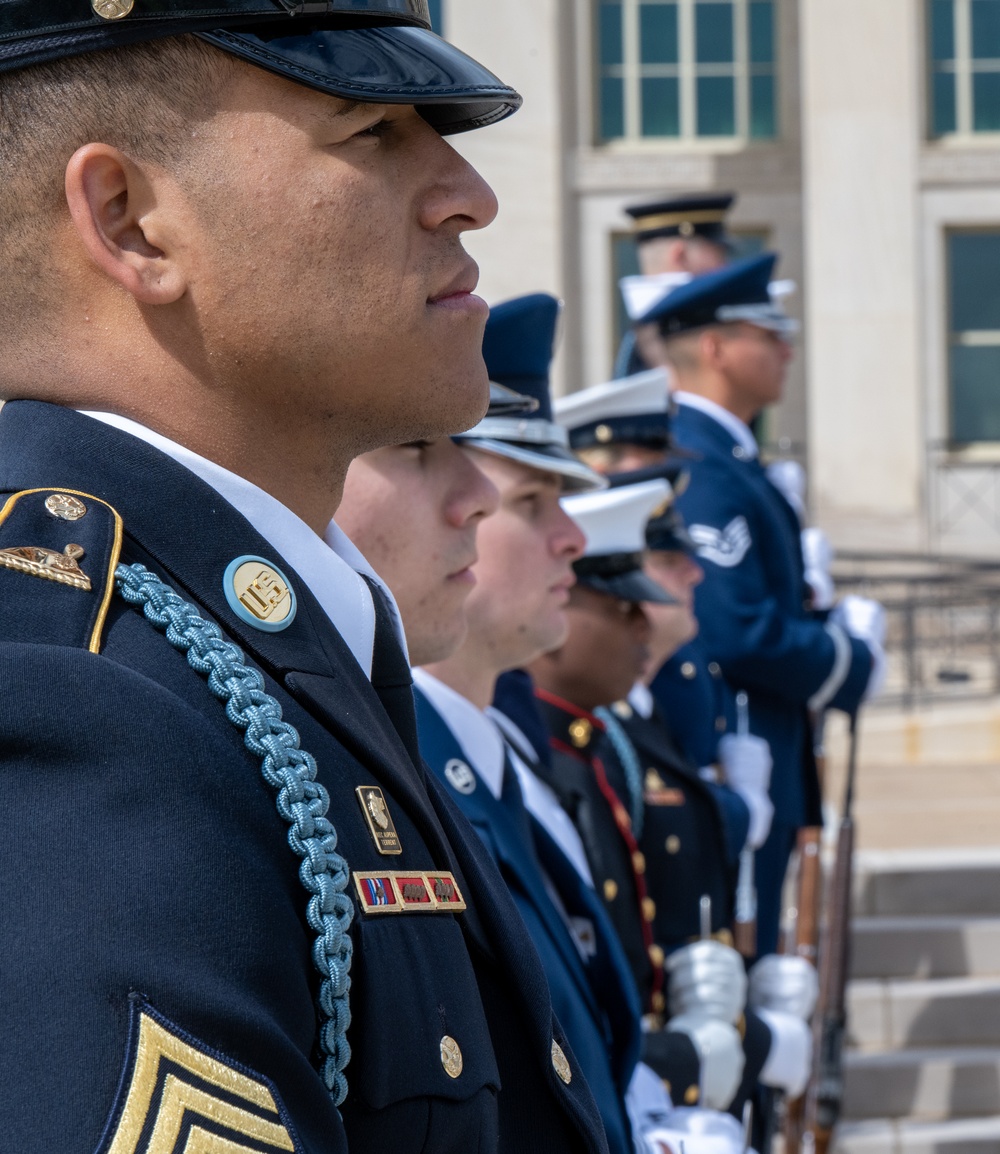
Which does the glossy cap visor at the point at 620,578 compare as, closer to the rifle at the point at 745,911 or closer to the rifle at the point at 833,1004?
the rifle at the point at 745,911

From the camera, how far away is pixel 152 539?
3.93 ft

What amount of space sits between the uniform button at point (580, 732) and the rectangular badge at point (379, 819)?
7.22ft

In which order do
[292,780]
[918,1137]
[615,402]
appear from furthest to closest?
[918,1137], [615,402], [292,780]

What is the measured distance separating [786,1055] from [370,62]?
3.10 metres

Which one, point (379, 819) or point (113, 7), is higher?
point (113, 7)

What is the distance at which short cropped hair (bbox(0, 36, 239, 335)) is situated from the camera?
122 cm

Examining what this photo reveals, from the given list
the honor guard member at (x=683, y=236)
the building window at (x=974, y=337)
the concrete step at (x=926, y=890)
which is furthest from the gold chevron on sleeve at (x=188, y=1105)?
the building window at (x=974, y=337)

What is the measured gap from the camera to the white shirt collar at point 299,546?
1269 millimetres

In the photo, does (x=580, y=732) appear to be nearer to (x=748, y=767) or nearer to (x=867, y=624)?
(x=748, y=767)

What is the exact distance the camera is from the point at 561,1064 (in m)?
1.36

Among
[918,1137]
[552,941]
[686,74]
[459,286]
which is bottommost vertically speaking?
[918,1137]

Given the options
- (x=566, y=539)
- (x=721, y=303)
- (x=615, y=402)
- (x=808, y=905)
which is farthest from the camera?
(x=721, y=303)

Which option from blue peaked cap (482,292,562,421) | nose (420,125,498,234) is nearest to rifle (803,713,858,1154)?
blue peaked cap (482,292,562,421)

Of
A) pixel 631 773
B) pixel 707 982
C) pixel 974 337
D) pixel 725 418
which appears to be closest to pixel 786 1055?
pixel 707 982
